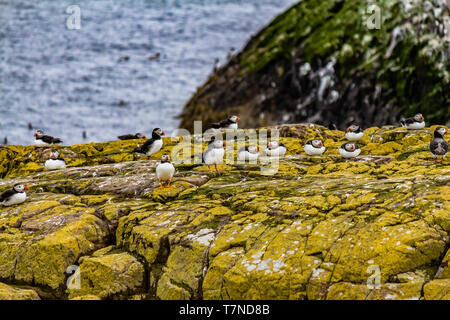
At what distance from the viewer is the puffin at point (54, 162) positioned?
54.8 ft

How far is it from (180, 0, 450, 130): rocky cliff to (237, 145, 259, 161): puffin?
16402mm

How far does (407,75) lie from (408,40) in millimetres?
2408

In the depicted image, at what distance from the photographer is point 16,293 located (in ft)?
31.3

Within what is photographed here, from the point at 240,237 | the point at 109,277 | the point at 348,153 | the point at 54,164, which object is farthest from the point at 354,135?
the point at 54,164

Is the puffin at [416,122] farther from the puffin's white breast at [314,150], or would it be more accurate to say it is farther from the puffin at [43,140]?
the puffin at [43,140]

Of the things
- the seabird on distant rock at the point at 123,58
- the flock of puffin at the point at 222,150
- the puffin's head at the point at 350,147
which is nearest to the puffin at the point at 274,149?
the flock of puffin at the point at 222,150

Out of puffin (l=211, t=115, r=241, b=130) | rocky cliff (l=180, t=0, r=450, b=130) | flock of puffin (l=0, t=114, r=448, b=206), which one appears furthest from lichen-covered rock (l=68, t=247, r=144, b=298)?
rocky cliff (l=180, t=0, r=450, b=130)

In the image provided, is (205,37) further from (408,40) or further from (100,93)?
(408,40)

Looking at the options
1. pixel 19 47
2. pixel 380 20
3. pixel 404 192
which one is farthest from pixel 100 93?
pixel 404 192

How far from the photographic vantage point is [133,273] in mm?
10117

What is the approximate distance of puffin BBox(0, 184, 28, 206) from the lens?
12.6 metres

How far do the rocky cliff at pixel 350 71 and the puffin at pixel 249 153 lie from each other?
53.8 ft

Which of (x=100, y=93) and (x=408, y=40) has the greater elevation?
(x=408, y=40)

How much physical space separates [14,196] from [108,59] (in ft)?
141
